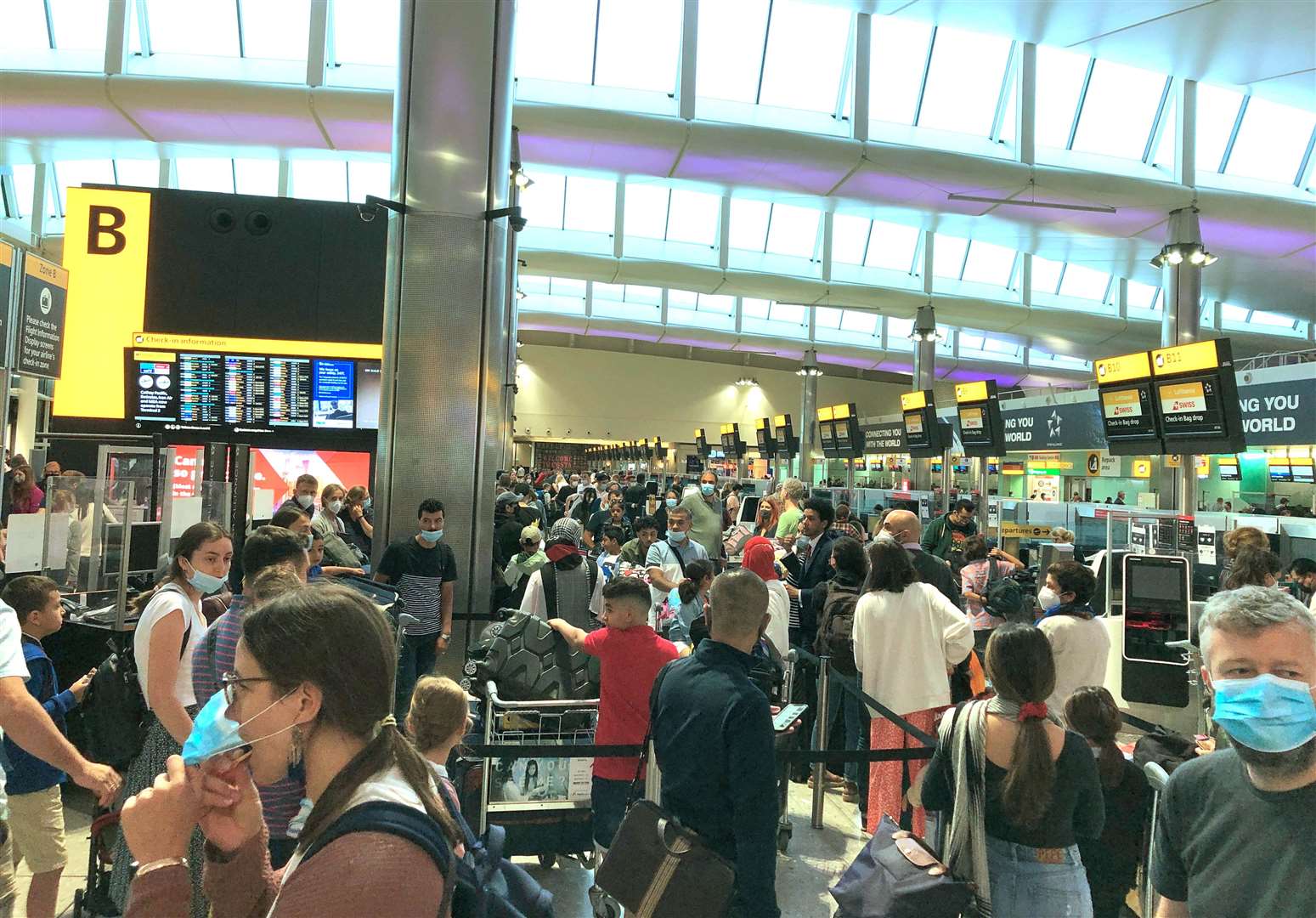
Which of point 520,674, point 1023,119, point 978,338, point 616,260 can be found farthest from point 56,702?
point 978,338

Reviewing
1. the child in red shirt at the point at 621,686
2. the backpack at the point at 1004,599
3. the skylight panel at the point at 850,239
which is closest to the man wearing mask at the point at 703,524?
the backpack at the point at 1004,599

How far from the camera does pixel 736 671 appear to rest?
2518mm

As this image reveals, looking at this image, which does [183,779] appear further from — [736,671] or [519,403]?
[519,403]

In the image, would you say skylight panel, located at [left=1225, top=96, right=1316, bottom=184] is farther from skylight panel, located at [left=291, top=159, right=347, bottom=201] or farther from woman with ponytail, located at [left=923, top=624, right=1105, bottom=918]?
skylight panel, located at [left=291, top=159, right=347, bottom=201]

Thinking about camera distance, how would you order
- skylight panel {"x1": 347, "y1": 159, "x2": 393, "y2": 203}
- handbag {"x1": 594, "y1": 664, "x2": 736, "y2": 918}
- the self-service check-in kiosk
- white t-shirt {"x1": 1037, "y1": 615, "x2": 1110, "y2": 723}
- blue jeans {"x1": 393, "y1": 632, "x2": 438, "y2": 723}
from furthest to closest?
1. skylight panel {"x1": 347, "y1": 159, "x2": 393, "y2": 203}
2. the self-service check-in kiosk
3. blue jeans {"x1": 393, "y1": 632, "x2": 438, "y2": 723}
4. white t-shirt {"x1": 1037, "y1": 615, "x2": 1110, "y2": 723}
5. handbag {"x1": 594, "y1": 664, "x2": 736, "y2": 918}

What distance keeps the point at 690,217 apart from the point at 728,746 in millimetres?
24039

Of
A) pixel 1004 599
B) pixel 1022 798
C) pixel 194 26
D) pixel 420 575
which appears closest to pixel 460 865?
pixel 1022 798

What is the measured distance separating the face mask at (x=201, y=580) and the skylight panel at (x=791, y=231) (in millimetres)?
22531

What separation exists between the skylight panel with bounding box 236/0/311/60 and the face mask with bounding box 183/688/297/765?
1810 centimetres

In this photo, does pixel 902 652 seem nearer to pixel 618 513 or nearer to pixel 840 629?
pixel 840 629

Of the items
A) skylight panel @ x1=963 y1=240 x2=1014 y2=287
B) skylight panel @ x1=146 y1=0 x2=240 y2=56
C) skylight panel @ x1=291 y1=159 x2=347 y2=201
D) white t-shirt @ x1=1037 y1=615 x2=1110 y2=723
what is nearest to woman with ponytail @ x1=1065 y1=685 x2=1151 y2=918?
Answer: white t-shirt @ x1=1037 y1=615 x2=1110 y2=723

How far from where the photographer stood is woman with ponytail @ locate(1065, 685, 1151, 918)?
10.4ft

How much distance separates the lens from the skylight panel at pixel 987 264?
25062mm

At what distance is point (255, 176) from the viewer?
23.8 metres
